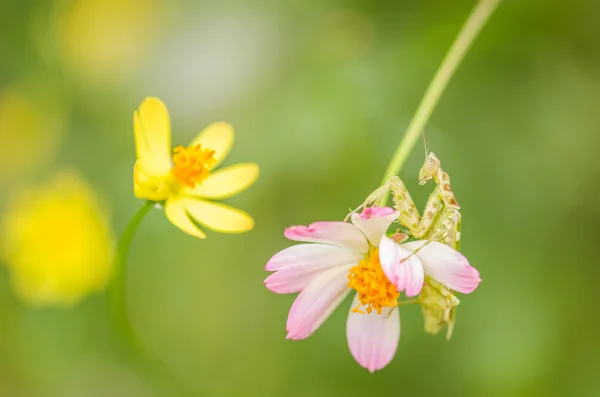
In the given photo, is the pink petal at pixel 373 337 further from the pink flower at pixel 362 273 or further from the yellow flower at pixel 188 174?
the yellow flower at pixel 188 174

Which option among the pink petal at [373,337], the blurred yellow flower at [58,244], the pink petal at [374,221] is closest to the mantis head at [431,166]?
the pink petal at [374,221]

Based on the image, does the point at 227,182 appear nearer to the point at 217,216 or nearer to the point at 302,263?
the point at 217,216

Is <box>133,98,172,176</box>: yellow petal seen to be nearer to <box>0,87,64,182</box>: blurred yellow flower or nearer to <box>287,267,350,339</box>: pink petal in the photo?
<box>287,267,350,339</box>: pink petal

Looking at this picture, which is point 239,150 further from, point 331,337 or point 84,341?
point 84,341

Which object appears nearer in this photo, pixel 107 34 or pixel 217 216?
pixel 217 216

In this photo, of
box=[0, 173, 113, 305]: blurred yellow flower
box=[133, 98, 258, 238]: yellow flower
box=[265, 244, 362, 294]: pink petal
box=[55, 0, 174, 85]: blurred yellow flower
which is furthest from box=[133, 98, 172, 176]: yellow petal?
box=[55, 0, 174, 85]: blurred yellow flower

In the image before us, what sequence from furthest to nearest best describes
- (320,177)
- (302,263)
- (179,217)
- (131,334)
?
(320,177) → (131,334) → (179,217) → (302,263)

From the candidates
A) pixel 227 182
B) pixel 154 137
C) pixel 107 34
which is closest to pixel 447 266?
pixel 227 182

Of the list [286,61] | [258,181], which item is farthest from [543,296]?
Result: [286,61]
